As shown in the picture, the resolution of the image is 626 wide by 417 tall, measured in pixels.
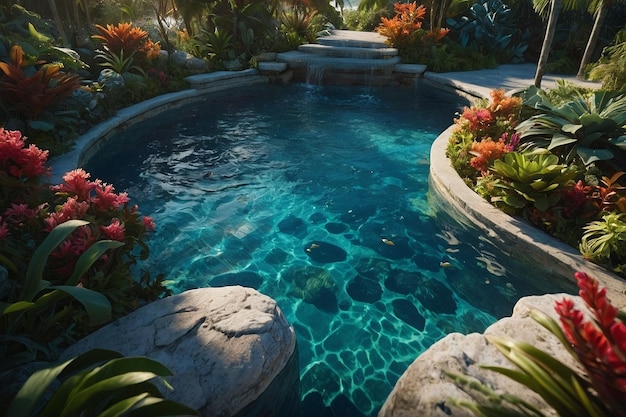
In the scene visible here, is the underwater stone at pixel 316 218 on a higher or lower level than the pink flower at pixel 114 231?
lower

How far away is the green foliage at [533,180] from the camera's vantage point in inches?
193

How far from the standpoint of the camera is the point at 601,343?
5.51ft

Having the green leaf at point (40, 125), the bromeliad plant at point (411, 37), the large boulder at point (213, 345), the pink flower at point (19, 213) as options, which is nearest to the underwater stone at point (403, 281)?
the large boulder at point (213, 345)

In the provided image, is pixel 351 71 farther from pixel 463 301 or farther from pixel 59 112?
pixel 463 301

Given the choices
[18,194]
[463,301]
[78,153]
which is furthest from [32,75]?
[463,301]

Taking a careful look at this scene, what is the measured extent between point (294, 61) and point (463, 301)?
12006 mm

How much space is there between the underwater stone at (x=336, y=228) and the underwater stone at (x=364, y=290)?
109cm

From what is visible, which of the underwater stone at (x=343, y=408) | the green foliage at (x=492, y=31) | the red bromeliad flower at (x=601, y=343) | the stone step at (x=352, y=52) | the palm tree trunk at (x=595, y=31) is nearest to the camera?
Result: the red bromeliad flower at (x=601, y=343)

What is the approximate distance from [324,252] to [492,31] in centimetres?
1615

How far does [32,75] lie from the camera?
6598mm

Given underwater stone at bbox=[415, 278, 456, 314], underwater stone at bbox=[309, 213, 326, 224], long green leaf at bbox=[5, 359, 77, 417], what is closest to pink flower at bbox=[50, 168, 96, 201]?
long green leaf at bbox=[5, 359, 77, 417]

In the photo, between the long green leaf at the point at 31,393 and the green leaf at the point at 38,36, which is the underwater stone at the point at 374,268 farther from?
the green leaf at the point at 38,36

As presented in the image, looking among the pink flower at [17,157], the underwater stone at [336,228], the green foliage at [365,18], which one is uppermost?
the green foliage at [365,18]

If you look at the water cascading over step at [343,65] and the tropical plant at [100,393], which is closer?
the tropical plant at [100,393]
